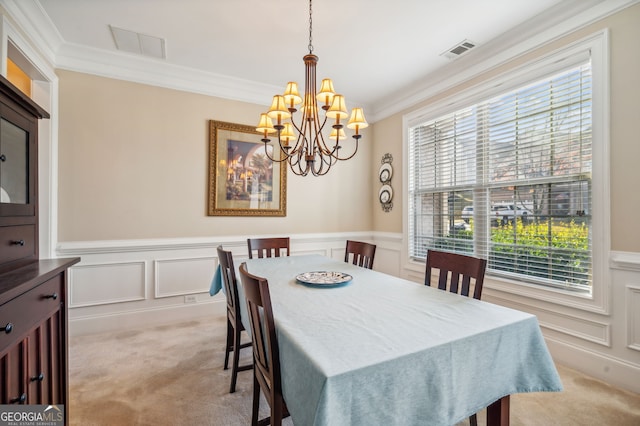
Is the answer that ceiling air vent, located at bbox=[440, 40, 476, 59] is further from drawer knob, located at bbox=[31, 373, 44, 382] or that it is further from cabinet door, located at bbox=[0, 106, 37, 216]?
drawer knob, located at bbox=[31, 373, 44, 382]

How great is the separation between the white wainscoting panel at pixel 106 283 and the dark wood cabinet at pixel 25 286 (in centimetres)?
174

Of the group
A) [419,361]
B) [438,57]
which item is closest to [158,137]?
[438,57]

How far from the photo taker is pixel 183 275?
335cm

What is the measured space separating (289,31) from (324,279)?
2.16 m

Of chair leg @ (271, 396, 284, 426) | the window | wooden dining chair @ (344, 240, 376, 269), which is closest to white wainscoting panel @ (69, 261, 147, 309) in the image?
wooden dining chair @ (344, 240, 376, 269)

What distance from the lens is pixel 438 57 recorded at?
3.03m

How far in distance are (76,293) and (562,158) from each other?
4.59 metres

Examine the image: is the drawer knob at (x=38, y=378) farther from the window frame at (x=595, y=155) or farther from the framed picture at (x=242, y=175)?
the window frame at (x=595, y=155)

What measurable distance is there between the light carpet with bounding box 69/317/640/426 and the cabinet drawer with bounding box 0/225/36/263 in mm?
1072

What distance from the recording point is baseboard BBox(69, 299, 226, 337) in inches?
115

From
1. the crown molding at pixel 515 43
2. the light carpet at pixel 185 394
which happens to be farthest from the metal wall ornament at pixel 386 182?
the light carpet at pixel 185 394

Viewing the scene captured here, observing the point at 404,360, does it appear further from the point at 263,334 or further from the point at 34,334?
the point at 34,334

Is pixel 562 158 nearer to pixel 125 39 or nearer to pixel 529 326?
pixel 529 326

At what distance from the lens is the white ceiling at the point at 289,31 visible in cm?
226
